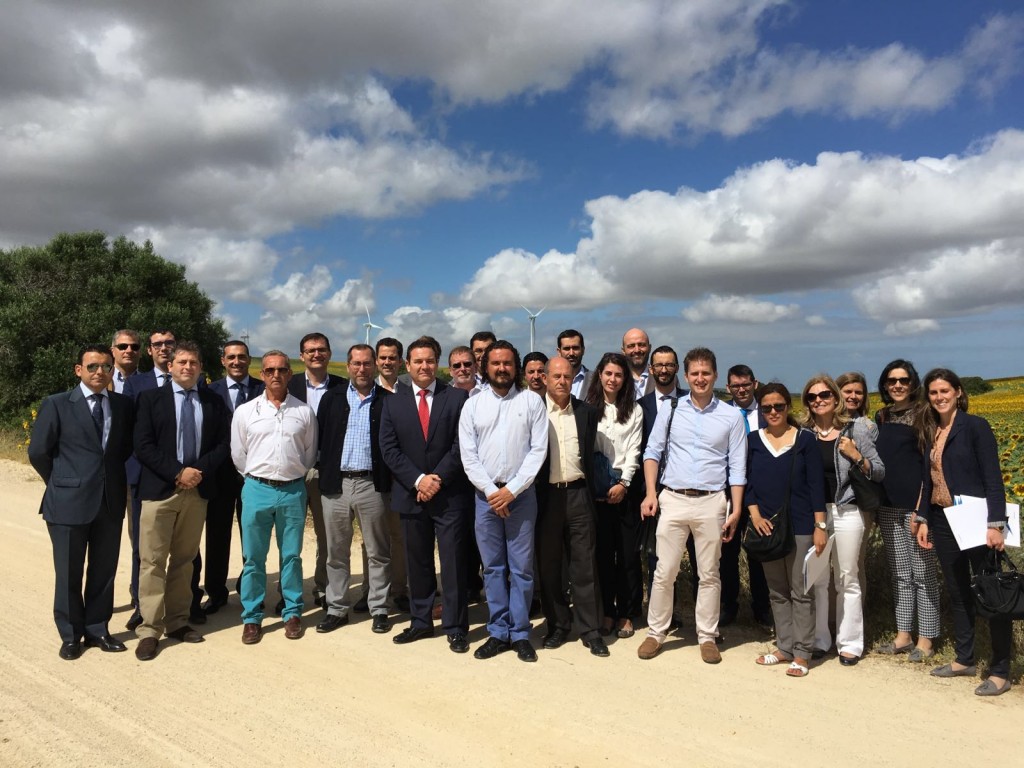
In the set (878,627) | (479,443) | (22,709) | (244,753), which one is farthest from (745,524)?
(22,709)

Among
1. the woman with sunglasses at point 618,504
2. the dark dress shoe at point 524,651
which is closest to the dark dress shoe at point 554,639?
the dark dress shoe at point 524,651

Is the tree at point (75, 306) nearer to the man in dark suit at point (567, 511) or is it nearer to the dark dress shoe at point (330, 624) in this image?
the dark dress shoe at point (330, 624)

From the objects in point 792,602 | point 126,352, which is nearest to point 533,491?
point 792,602

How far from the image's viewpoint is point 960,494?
5.00 meters

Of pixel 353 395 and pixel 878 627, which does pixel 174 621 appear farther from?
pixel 878 627

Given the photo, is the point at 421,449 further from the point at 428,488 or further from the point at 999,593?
the point at 999,593

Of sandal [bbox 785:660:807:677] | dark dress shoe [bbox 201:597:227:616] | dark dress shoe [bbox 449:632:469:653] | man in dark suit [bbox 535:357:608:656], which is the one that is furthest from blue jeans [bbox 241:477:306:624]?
sandal [bbox 785:660:807:677]

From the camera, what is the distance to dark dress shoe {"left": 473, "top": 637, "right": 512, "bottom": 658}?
5.39m

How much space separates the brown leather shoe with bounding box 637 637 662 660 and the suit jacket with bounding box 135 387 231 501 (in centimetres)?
370

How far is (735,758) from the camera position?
12.8ft

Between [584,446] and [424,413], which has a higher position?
[424,413]

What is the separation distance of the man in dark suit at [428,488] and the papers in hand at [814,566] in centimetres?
260

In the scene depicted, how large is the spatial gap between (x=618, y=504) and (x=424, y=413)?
177cm

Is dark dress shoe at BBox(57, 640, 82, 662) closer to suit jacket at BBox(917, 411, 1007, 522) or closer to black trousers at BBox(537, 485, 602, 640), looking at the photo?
black trousers at BBox(537, 485, 602, 640)
